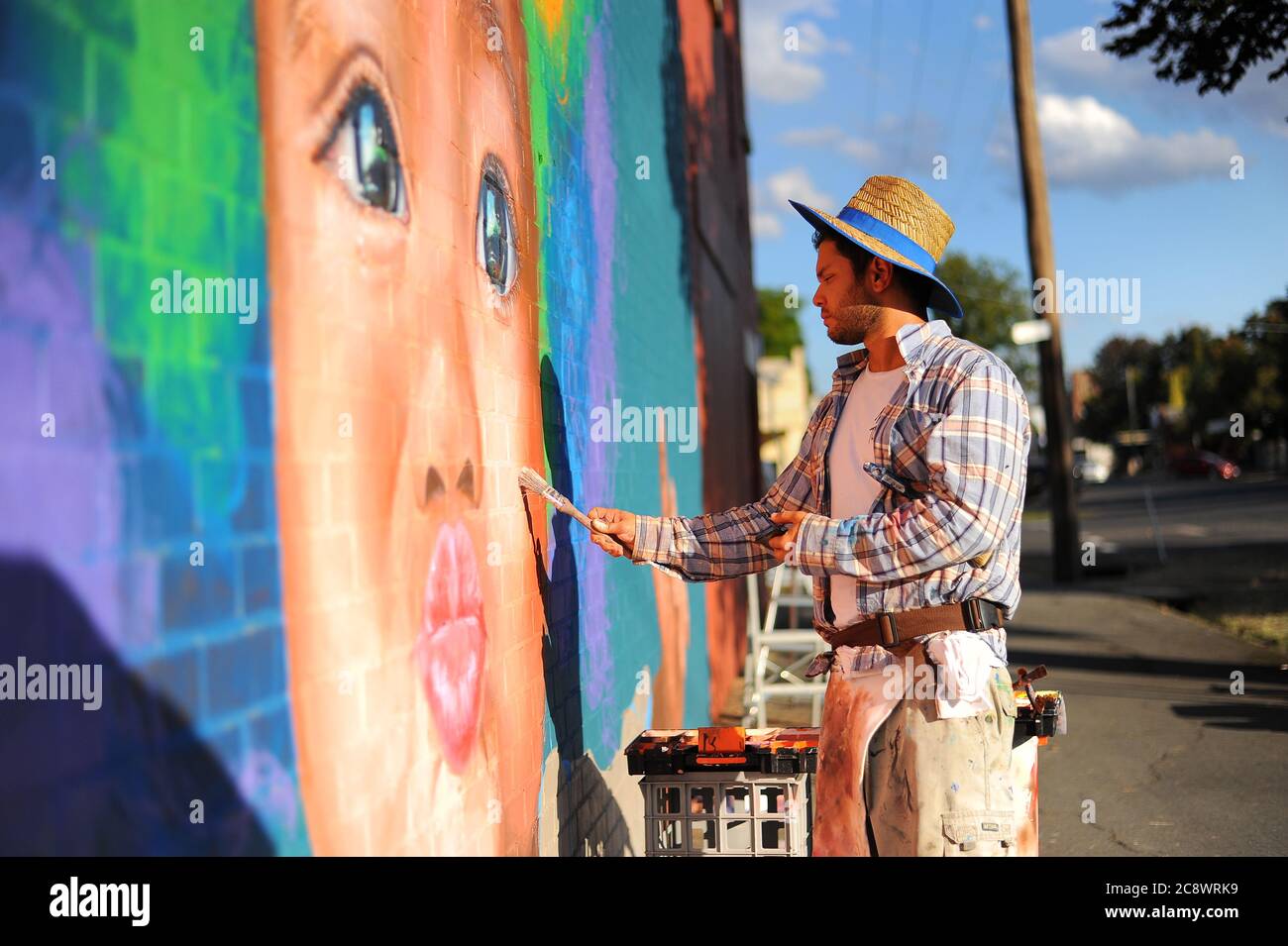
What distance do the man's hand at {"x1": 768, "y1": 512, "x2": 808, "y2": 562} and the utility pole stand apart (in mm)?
16610

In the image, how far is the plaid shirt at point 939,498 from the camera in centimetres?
300

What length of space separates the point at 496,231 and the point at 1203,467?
6346 centimetres

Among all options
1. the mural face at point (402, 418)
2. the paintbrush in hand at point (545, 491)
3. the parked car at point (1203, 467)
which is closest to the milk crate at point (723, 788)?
the mural face at point (402, 418)

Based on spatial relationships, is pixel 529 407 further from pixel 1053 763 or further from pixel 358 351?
pixel 1053 763

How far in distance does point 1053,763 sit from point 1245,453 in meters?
71.1

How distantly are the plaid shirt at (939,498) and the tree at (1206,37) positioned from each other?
9.53 metres

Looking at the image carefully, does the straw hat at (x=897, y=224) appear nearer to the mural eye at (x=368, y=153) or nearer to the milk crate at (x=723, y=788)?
the mural eye at (x=368, y=153)

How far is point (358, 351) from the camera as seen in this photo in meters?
2.39

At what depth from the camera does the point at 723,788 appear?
3.86 m

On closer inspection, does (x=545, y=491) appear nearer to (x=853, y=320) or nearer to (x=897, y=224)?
(x=853, y=320)

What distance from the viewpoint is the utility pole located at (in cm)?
1889

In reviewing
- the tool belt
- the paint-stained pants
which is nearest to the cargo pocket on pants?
the paint-stained pants

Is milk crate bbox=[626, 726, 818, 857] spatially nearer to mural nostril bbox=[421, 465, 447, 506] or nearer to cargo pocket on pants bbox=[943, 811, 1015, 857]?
cargo pocket on pants bbox=[943, 811, 1015, 857]

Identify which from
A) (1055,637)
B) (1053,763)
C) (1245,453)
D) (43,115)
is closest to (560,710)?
(43,115)
